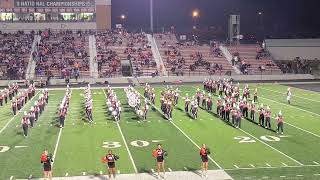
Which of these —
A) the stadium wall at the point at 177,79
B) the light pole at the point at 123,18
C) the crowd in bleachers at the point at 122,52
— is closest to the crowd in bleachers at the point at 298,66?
the stadium wall at the point at 177,79

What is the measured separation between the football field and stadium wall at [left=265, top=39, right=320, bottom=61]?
3015 centimetres

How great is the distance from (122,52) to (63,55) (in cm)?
643

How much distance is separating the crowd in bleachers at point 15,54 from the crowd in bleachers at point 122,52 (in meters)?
7.29

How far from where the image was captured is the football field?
1741cm

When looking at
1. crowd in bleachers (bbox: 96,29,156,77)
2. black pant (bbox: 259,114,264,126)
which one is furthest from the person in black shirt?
crowd in bleachers (bbox: 96,29,156,77)

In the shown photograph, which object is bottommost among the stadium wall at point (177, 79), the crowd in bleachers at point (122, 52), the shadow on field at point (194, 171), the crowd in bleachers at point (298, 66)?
the shadow on field at point (194, 171)

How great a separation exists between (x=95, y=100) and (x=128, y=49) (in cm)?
2211

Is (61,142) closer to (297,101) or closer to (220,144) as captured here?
(220,144)

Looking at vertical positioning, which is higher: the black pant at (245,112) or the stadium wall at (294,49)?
the stadium wall at (294,49)

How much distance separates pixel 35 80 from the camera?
159 feet

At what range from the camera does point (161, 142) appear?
21547 mm

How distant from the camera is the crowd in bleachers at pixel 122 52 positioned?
52.8 meters

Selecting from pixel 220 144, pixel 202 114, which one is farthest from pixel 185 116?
pixel 220 144

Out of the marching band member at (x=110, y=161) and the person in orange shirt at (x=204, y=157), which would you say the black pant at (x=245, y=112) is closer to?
the person in orange shirt at (x=204, y=157)
